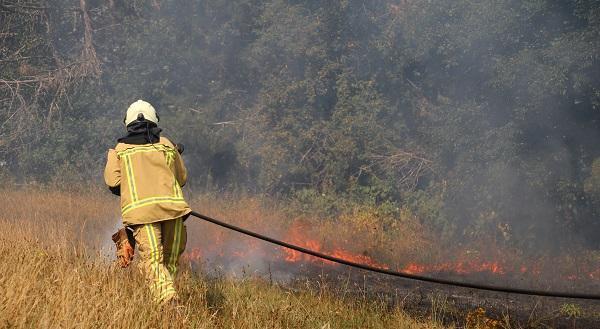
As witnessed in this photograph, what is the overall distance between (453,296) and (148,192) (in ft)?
17.1

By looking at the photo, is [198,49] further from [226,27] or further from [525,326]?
[525,326]

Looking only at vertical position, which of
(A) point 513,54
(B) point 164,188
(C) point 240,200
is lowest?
(C) point 240,200

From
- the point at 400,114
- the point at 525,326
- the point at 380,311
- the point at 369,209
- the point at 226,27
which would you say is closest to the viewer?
the point at 380,311

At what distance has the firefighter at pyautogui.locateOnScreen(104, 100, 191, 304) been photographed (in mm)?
5031

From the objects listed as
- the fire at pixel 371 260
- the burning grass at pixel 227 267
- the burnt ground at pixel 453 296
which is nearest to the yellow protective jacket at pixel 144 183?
the burning grass at pixel 227 267

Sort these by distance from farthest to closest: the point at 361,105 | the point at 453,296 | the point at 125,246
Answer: the point at 361,105 → the point at 453,296 → the point at 125,246

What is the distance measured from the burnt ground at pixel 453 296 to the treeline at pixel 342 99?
322 cm

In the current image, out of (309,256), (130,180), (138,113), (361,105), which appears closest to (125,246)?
(130,180)

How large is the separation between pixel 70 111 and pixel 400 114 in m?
8.61

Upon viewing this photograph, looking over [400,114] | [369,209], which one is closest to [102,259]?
[369,209]

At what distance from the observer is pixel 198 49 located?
1892 cm

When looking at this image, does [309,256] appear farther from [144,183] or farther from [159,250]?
[144,183]

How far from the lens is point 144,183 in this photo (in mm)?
5051

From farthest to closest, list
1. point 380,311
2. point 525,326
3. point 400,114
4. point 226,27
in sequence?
point 226,27
point 400,114
point 525,326
point 380,311
